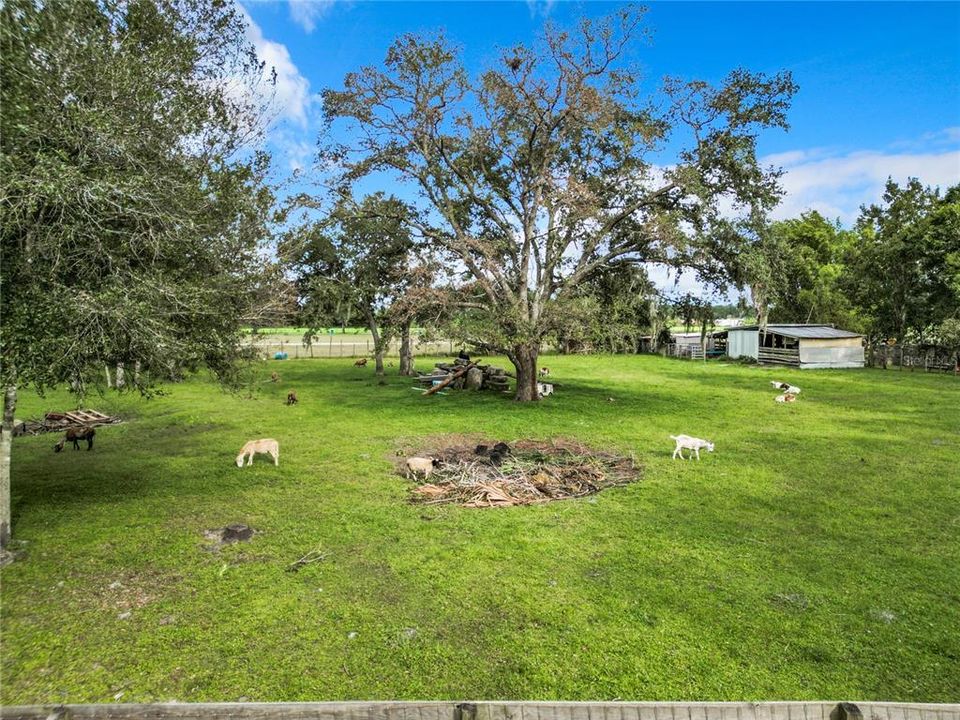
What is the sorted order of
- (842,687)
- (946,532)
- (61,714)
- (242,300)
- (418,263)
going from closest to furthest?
(61,714)
(842,687)
(946,532)
(242,300)
(418,263)

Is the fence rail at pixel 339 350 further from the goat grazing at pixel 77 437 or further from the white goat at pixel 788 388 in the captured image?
the goat grazing at pixel 77 437

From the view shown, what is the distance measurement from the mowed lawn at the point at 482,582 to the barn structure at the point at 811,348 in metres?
23.5

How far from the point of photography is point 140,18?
789 centimetres

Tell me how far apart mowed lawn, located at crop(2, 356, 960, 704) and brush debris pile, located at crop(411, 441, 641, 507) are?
1.54 feet

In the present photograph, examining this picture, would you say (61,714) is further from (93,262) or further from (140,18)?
(140,18)

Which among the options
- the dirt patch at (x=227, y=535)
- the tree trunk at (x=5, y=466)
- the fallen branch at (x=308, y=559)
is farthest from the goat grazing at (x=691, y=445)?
the tree trunk at (x=5, y=466)

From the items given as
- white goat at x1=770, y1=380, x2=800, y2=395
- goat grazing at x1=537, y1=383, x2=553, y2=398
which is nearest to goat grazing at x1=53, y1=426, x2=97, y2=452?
goat grazing at x1=537, y1=383, x2=553, y2=398

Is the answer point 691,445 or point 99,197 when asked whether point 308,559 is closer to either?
point 99,197

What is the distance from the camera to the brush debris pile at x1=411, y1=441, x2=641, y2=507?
30.9 ft

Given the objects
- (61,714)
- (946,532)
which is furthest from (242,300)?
(946,532)

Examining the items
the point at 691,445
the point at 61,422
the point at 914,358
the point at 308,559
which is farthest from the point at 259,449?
the point at 914,358

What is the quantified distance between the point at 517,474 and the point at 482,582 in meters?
4.09

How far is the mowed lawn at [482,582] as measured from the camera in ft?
15.4

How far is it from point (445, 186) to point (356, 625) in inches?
704
